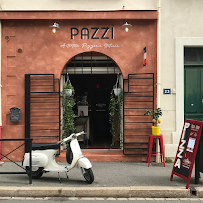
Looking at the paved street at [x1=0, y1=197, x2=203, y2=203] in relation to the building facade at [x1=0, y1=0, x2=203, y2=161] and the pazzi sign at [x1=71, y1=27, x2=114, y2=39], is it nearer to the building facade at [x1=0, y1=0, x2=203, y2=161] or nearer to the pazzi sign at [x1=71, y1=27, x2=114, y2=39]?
the building facade at [x1=0, y1=0, x2=203, y2=161]

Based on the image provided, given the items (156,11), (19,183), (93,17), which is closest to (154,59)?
(156,11)

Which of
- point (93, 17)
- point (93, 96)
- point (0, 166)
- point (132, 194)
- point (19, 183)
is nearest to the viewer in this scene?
point (132, 194)

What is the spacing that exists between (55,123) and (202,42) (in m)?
5.09

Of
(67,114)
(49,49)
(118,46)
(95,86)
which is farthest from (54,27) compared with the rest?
(95,86)

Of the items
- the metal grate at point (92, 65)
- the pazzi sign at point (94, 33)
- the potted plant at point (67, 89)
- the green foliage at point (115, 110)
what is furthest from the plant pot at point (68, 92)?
the pazzi sign at point (94, 33)

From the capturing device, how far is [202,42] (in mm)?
7895

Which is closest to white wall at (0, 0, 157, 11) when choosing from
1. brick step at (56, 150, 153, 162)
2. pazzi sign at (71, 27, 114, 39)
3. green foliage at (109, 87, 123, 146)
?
pazzi sign at (71, 27, 114, 39)

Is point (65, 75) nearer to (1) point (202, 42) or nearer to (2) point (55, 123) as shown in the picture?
(2) point (55, 123)

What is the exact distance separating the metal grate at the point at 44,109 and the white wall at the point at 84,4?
206 cm

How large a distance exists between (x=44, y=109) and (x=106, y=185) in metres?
3.39

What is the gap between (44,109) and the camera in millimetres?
7969

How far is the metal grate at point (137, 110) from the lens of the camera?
25.9ft

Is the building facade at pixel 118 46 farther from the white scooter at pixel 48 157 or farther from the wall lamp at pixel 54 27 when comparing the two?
the white scooter at pixel 48 157

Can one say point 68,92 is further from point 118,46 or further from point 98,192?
point 98,192
